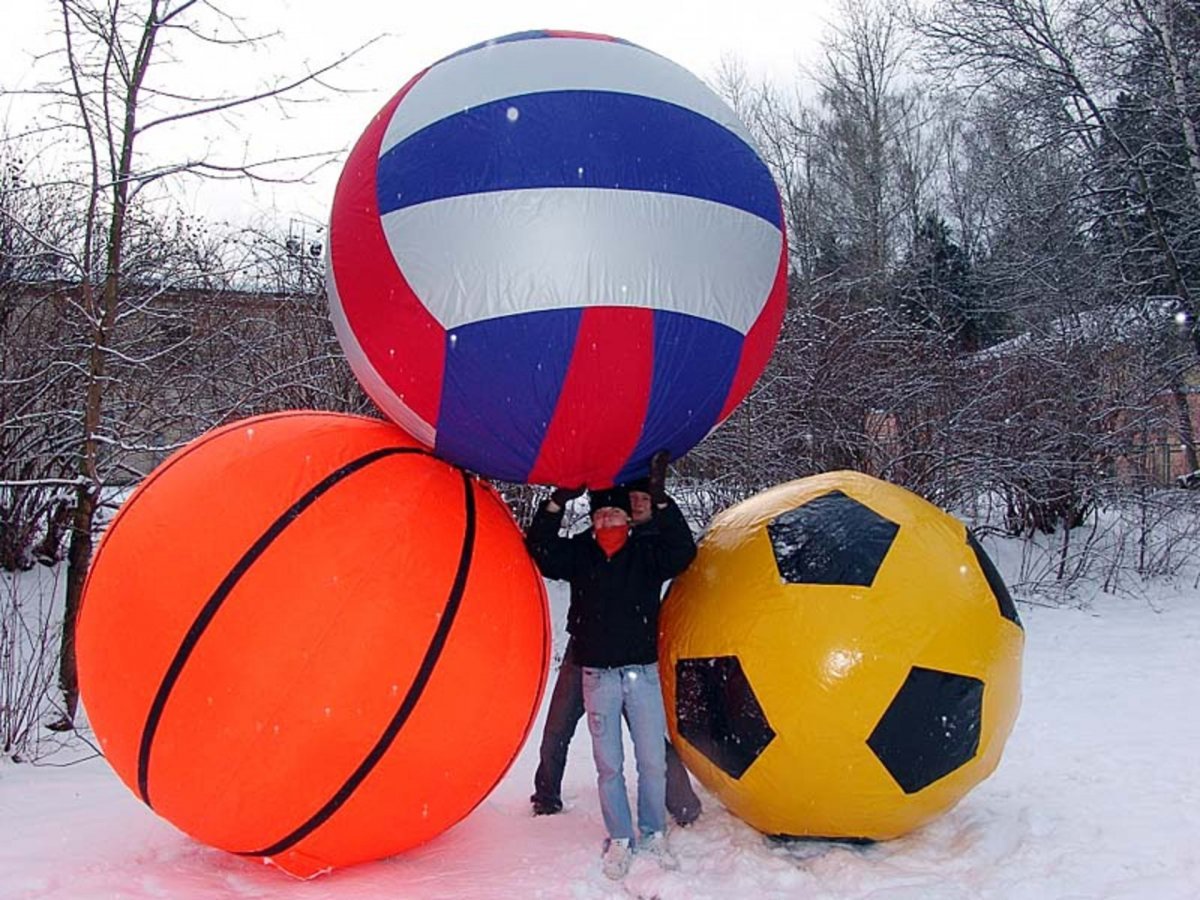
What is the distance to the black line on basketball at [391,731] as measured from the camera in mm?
2994

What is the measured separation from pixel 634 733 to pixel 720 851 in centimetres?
49

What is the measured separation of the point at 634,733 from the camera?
365 cm

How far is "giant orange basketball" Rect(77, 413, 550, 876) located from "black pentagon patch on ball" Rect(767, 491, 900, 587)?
3.03 ft

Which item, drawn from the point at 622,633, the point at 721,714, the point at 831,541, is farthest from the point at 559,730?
the point at 831,541

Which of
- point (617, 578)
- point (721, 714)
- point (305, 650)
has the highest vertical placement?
point (617, 578)

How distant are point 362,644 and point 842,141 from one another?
26281mm

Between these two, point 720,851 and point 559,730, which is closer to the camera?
point 720,851

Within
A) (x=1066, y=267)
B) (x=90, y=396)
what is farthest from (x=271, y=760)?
(x=1066, y=267)

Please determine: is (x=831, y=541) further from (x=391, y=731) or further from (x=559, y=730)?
(x=391, y=731)

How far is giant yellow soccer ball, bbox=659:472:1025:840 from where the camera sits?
3.30 m

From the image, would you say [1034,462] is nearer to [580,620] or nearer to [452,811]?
[580,620]

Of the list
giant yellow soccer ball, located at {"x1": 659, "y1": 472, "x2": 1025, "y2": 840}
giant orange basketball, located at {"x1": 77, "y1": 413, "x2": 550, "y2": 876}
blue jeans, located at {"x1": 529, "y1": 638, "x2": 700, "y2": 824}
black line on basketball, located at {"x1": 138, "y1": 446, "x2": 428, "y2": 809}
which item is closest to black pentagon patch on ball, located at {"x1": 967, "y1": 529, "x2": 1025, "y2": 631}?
giant yellow soccer ball, located at {"x1": 659, "y1": 472, "x2": 1025, "y2": 840}

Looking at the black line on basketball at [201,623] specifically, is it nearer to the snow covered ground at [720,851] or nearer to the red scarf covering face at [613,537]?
the snow covered ground at [720,851]

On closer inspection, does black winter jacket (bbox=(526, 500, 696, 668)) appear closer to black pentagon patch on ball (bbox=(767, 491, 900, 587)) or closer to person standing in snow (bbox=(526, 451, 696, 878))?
person standing in snow (bbox=(526, 451, 696, 878))
